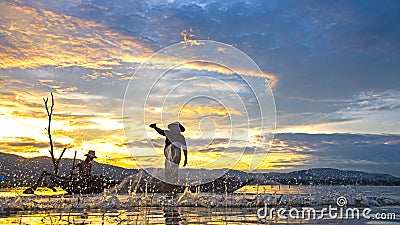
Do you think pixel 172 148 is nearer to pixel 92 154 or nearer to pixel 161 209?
pixel 92 154

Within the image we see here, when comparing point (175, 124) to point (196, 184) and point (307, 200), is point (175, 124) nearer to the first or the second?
point (196, 184)

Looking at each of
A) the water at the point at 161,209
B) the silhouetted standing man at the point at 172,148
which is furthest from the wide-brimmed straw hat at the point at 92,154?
the water at the point at 161,209

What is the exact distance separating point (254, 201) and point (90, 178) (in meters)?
9.66

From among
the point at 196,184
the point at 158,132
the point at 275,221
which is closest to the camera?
the point at 275,221

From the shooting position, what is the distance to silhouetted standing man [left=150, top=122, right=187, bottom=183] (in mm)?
21609

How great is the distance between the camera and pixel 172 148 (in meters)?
21.7

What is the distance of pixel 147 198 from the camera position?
1680cm

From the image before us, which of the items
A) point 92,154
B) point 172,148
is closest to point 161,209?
point 172,148

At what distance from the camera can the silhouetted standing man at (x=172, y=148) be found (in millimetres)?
21609

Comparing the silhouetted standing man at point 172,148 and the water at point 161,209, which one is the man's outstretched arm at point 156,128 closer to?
the silhouetted standing man at point 172,148

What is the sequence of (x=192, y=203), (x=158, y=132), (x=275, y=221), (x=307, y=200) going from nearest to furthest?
1. (x=275, y=221)
2. (x=192, y=203)
3. (x=307, y=200)
4. (x=158, y=132)

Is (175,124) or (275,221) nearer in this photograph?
(275,221)

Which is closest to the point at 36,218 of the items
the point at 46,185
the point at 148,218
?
the point at 148,218

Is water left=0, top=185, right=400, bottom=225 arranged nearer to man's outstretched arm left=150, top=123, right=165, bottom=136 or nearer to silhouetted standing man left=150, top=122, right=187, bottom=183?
silhouetted standing man left=150, top=122, right=187, bottom=183
